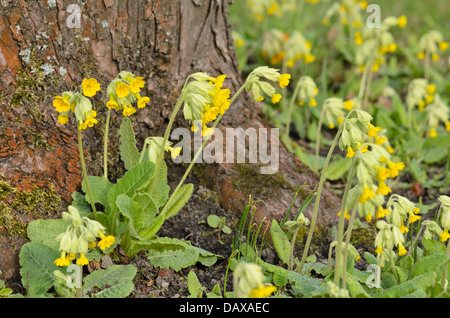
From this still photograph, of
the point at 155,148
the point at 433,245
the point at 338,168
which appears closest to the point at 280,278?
the point at 433,245

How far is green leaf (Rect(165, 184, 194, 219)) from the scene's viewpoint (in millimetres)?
3438

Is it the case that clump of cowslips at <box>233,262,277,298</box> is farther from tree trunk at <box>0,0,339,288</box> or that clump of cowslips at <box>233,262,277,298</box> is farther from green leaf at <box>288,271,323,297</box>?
tree trunk at <box>0,0,339,288</box>

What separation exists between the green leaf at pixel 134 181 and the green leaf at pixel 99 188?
118 mm

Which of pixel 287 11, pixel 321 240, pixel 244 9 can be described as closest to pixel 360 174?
pixel 321 240

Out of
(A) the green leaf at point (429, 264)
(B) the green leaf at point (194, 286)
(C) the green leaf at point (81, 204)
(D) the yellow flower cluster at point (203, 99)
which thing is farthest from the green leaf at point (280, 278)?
(C) the green leaf at point (81, 204)

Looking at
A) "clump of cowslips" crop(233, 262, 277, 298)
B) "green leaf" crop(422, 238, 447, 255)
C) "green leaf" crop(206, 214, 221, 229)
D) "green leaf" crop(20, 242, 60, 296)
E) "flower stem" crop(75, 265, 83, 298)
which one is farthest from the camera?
"green leaf" crop(206, 214, 221, 229)

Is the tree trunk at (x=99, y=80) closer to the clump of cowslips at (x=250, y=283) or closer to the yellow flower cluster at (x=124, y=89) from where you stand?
the yellow flower cluster at (x=124, y=89)

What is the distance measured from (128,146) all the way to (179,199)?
1.47ft

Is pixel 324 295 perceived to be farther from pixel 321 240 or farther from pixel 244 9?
pixel 244 9

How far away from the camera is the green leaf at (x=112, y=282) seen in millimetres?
2834

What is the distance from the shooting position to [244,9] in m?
8.10

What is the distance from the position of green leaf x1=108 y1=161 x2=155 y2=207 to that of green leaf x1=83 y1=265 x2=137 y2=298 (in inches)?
14.5

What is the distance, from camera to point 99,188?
3289mm

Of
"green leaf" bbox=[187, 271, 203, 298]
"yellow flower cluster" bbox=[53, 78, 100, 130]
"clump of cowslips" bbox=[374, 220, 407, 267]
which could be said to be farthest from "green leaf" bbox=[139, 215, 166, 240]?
"clump of cowslips" bbox=[374, 220, 407, 267]
